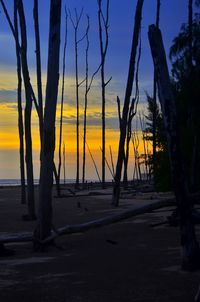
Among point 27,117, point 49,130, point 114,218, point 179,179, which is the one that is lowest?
point 114,218

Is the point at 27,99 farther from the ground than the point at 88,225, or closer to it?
farther from the ground

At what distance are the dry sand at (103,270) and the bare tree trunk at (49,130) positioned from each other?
65cm

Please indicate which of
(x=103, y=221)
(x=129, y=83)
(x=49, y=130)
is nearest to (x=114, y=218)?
(x=103, y=221)

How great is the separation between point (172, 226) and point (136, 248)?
111 inches

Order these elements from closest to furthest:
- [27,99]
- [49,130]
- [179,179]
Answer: [179,179], [49,130], [27,99]

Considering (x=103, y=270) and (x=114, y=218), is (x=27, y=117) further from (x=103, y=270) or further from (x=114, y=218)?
(x=103, y=270)

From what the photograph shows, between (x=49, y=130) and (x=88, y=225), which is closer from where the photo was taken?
(x=88, y=225)

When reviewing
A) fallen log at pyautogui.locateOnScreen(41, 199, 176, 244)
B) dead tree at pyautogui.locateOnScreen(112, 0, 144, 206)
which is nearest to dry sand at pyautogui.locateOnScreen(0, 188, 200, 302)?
fallen log at pyautogui.locateOnScreen(41, 199, 176, 244)

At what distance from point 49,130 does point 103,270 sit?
388 cm

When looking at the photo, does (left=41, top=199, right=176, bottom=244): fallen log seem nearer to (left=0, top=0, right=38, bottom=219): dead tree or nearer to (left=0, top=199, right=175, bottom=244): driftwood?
(left=0, top=199, right=175, bottom=244): driftwood

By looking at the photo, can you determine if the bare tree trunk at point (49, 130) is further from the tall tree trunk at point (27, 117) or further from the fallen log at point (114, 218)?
the tall tree trunk at point (27, 117)

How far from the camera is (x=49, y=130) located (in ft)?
37.3

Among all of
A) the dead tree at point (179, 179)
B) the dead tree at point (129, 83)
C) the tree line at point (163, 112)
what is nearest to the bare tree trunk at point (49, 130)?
the tree line at point (163, 112)

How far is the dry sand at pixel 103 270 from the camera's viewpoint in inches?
265
